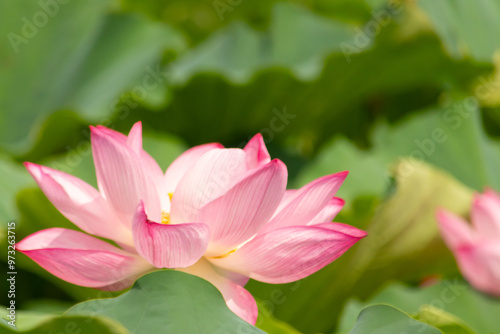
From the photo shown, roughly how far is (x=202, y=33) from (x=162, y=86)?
0.70 m

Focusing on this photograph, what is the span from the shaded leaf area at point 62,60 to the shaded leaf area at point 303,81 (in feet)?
0.43

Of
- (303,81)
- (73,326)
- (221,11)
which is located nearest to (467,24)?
(303,81)

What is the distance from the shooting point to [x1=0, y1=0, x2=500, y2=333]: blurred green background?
94 cm

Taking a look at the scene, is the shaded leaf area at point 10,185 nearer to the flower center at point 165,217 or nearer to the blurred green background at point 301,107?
the blurred green background at point 301,107

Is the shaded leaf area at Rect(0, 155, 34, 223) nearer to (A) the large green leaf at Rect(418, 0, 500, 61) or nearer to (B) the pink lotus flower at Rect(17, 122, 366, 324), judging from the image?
(B) the pink lotus flower at Rect(17, 122, 366, 324)

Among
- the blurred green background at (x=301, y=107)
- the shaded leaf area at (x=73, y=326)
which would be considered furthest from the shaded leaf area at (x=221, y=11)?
the shaded leaf area at (x=73, y=326)

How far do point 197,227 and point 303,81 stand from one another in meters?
0.88

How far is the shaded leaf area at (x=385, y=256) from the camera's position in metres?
0.88

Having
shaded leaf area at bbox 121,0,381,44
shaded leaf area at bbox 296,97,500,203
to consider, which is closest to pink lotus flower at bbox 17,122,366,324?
shaded leaf area at bbox 296,97,500,203

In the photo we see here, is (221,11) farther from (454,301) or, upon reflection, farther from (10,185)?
(454,301)

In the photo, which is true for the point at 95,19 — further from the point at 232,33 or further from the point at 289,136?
the point at 289,136

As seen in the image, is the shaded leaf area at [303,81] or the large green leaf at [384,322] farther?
the shaded leaf area at [303,81]

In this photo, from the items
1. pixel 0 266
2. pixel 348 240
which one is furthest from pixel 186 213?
pixel 0 266

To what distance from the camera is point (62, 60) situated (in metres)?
1.51
